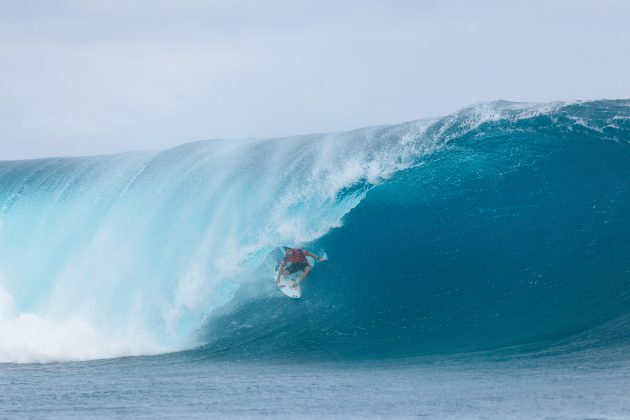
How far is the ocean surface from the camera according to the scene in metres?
9.74

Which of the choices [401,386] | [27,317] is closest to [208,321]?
[27,317]

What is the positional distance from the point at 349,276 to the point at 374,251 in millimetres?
725

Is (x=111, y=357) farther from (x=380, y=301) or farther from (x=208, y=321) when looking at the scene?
(x=380, y=301)

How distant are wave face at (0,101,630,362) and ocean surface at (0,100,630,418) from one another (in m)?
0.03

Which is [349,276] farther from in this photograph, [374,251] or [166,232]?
[166,232]

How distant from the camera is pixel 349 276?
42.2 feet

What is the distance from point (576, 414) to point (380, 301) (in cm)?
561

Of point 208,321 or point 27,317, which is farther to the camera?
point 27,317

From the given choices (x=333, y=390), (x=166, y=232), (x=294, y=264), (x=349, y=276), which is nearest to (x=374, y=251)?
(x=349, y=276)

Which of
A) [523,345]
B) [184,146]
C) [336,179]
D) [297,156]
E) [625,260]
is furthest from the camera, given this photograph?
[184,146]

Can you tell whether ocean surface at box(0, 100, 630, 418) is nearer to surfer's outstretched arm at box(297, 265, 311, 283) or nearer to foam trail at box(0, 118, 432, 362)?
foam trail at box(0, 118, 432, 362)

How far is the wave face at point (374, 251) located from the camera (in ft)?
38.3

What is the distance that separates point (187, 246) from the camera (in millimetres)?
14242

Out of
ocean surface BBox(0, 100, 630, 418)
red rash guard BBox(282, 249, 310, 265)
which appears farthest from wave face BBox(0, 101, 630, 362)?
red rash guard BBox(282, 249, 310, 265)
